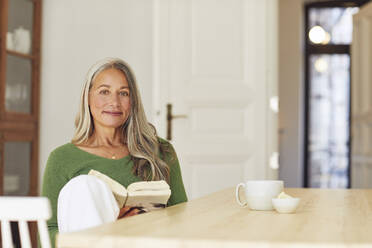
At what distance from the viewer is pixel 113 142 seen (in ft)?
6.54

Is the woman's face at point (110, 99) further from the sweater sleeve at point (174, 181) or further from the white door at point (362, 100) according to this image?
the white door at point (362, 100)

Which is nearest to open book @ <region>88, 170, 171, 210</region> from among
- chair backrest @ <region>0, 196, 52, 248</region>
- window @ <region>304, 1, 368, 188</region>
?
chair backrest @ <region>0, 196, 52, 248</region>

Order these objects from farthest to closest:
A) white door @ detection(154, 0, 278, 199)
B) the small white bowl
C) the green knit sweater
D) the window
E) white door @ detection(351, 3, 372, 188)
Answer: the window
white door @ detection(351, 3, 372, 188)
white door @ detection(154, 0, 278, 199)
the green knit sweater
the small white bowl

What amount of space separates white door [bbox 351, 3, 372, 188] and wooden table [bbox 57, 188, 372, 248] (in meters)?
3.93

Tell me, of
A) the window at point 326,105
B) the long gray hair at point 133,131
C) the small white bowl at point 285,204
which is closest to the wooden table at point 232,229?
the small white bowl at point 285,204

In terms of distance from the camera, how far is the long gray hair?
Result: 196cm

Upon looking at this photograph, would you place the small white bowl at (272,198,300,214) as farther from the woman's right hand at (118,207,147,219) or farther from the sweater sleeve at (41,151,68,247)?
the sweater sleeve at (41,151,68,247)

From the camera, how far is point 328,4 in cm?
884

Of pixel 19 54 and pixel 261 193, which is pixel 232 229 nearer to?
pixel 261 193

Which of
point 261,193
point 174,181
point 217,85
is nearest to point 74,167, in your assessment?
point 174,181

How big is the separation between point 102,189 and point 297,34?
781 cm

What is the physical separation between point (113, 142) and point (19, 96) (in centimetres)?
245

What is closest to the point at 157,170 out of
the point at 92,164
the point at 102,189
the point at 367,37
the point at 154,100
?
the point at 92,164

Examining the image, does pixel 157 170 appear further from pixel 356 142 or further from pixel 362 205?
pixel 356 142
